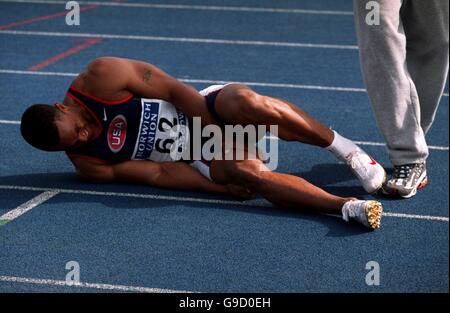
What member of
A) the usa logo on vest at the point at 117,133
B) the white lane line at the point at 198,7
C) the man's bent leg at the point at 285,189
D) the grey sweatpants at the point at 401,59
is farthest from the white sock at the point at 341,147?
the white lane line at the point at 198,7

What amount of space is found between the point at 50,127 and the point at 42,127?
0.04 metres

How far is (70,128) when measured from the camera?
436 centimetres

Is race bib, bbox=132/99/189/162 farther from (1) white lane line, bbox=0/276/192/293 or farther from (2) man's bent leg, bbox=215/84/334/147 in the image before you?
(1) white lane line, bbox=0/276/192/293

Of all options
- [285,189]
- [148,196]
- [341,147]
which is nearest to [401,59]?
[341,147]

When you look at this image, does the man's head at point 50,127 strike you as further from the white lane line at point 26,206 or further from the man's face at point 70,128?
the white lane line at point 26,206

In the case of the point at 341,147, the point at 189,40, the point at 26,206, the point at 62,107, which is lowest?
the point at 26,206

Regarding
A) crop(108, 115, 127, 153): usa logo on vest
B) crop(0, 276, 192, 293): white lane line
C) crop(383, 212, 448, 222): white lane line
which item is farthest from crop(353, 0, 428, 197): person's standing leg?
crop(0, 276, 192, 293): white lane line

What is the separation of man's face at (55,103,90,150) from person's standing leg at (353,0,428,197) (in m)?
1.59

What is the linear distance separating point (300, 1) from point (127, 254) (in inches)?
343

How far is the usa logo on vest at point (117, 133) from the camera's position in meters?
4.59

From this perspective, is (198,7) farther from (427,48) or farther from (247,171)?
(247,171)

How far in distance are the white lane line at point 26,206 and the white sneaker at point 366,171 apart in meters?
1.69

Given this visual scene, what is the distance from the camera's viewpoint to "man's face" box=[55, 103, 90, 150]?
4320mm
